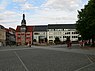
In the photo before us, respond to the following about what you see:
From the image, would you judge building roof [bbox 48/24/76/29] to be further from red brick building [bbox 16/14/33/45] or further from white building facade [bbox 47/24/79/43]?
red brick building [bbox 16/14/33/45]

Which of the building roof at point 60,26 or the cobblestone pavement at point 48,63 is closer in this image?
the cobblestone pavement at point 48,63

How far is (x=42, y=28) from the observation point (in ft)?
648

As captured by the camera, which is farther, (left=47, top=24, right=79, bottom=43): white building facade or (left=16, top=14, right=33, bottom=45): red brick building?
(left=16, top=14, right=33, bottom=45): red brick building

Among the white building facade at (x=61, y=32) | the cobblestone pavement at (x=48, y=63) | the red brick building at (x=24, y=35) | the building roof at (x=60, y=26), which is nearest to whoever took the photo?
the cobblestone pavement at (x=48, y=63)

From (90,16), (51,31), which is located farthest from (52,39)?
(90,16)

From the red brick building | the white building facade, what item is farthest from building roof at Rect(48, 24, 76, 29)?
the red brick building

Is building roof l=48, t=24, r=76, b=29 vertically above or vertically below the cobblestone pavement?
above

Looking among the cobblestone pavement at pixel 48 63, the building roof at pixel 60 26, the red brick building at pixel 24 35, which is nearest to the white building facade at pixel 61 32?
the building roof at pixel 60 26

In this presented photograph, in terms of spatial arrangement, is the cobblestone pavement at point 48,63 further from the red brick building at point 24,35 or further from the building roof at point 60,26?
the building roof at point 60,26

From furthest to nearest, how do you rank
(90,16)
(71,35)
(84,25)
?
(71,35)
(84,25)
(90,16)

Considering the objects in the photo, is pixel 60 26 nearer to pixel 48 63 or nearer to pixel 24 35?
pixel 24 35

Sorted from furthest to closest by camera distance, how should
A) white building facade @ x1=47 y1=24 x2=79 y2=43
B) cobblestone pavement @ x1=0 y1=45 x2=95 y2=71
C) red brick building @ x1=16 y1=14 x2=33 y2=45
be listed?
red brick building @ x1=16 y1=14 x2=33 y2=45 < white building facade @ x1=47 y1=24 x2=79 y2=43 < cobblestone pavement @ x1=0 y1=45 x2=95 y2=71

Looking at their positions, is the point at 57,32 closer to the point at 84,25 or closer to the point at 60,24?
the point at 60,24

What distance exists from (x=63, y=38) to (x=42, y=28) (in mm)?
19031
